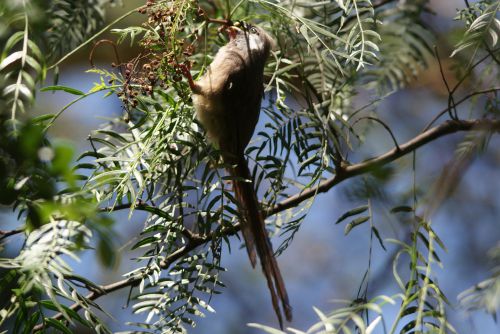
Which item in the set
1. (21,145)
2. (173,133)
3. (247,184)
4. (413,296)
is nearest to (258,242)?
(247,184)

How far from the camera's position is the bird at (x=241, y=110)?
1209mm

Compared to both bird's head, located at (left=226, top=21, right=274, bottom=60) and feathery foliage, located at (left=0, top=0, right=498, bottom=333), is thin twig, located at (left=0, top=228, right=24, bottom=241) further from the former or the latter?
bird's head, located at (left=226, top=21, right=274, bottom=60)

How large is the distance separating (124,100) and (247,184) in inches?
12.9

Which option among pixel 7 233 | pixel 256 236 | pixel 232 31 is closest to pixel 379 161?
pixel 256 236

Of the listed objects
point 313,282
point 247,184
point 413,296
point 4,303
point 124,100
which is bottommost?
point 313,282

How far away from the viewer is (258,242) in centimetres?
122

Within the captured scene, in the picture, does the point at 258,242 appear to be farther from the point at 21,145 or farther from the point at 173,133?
the point at 21,145

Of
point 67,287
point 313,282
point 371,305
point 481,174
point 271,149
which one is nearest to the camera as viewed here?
point 371,305

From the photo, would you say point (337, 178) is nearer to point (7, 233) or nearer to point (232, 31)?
point (232, 31)

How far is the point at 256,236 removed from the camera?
1.22 metres

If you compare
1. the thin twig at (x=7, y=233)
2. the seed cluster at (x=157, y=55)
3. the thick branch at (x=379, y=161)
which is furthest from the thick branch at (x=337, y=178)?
the seed cluster at (x=157, y=55)

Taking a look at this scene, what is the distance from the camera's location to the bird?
121 centimetres

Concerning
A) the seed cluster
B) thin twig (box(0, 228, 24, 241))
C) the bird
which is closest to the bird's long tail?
the bird

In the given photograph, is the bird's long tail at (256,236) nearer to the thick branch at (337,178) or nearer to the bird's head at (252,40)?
the thick branch at (337,178)
